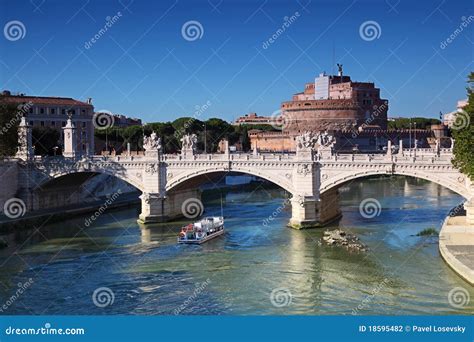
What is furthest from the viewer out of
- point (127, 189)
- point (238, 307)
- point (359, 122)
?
point (359, 122)

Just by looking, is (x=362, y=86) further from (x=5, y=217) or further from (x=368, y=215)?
(x=5, y=217)

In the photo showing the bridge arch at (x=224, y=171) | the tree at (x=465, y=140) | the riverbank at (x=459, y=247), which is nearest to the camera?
Result: the riverbank at (x=459, y=247)

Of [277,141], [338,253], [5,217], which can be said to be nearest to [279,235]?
[338,253]

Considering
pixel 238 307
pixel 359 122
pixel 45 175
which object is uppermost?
pixel 359 122

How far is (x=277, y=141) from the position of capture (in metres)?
58.1

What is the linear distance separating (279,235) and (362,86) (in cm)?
3991
